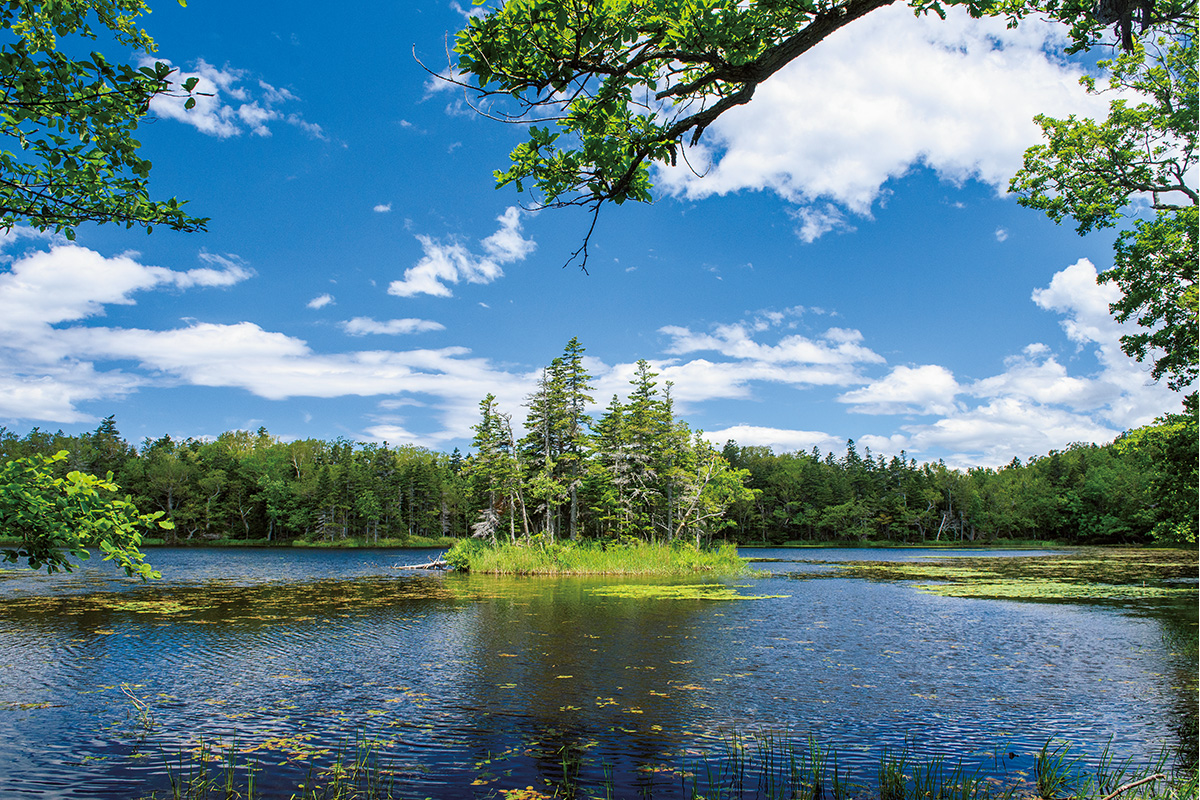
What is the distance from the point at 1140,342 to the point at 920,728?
15283 millimetres

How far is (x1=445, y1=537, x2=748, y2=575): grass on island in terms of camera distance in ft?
127

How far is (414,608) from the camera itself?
23.8 meters

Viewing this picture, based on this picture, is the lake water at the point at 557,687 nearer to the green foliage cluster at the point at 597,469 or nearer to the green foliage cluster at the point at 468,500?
the green foliage cluster at the point at 597,469

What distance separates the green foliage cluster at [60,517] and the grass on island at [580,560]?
33.4m

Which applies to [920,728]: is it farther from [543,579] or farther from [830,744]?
[543,579]

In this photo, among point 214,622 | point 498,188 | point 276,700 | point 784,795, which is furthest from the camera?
point 214,622

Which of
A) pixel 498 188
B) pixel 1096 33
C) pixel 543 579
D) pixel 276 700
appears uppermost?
pixel 1096 33

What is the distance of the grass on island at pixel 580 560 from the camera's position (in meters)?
38.6

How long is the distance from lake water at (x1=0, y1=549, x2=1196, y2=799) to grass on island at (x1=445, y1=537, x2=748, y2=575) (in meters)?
15.0

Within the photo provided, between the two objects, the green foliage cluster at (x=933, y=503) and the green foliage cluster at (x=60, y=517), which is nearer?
the green foliage cluster at (x=60, y=517)

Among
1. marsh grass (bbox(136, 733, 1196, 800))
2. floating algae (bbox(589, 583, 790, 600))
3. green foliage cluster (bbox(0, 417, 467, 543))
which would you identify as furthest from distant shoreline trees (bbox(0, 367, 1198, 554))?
marsh grass (bbox(136, 733, 1196, 800))

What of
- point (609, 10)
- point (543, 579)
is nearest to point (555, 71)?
point (609, 10)

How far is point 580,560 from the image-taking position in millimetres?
39375

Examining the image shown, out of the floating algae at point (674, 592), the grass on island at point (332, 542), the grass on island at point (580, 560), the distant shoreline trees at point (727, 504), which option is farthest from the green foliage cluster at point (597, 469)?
the grass on island at point (332, 542)
